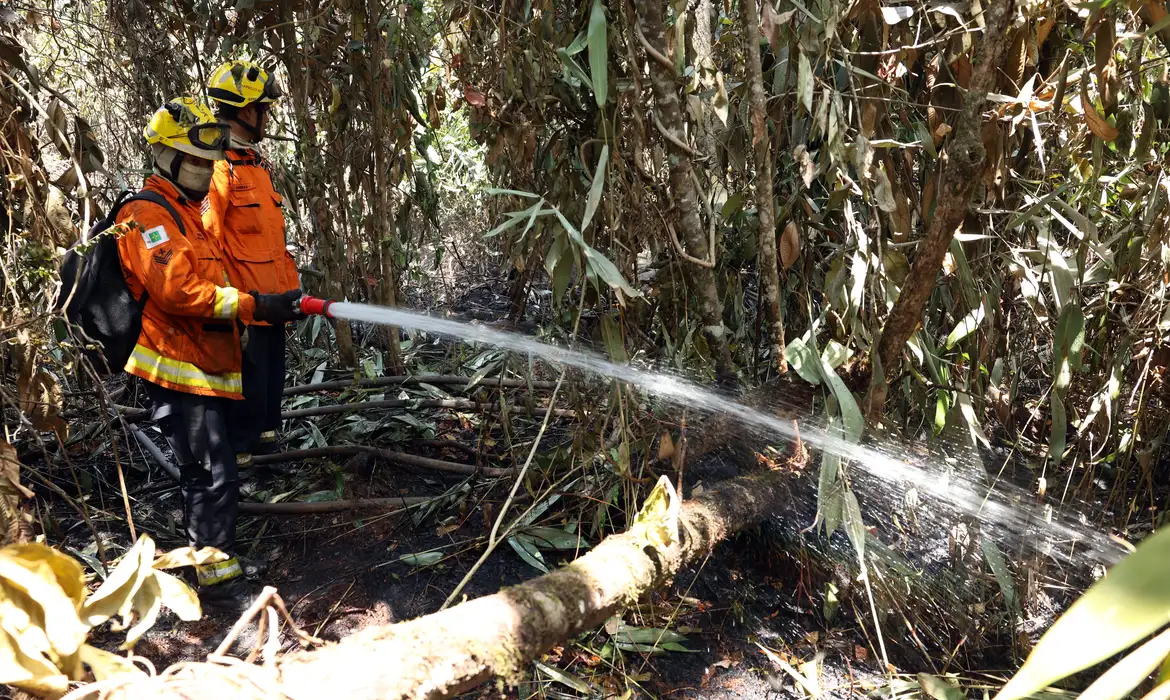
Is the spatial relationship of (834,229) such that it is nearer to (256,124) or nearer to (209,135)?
(209,135)

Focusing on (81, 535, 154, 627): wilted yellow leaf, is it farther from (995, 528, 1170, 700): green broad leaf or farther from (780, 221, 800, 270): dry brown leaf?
(780, 221, 800, 270): dry brown leaf

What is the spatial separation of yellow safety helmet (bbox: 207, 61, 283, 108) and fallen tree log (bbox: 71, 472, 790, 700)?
2370 millimetres

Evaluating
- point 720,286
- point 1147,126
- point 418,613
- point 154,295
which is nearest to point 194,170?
point 154,295

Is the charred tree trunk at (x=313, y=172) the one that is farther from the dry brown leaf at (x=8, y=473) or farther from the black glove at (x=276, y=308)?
the dry brown leaf at (x=8, y=473)

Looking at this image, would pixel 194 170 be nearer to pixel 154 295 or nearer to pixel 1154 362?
pixel 154 295

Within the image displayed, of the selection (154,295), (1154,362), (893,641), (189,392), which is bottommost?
(893,641)

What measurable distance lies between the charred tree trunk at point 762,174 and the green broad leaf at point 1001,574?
91 centimetres

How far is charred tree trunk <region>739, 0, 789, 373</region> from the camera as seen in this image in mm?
2154

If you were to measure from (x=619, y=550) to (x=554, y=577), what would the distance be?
0.81 feet

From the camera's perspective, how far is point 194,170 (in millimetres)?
2943

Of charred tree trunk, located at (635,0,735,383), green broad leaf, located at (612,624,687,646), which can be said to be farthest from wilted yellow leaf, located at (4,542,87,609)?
green broad leaf, located at (612,624,687,646)

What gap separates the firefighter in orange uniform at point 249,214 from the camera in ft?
10.5

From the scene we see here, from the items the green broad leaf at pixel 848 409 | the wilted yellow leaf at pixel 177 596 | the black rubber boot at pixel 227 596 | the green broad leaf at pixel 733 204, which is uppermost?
the green broad leaf at pixel 733 204

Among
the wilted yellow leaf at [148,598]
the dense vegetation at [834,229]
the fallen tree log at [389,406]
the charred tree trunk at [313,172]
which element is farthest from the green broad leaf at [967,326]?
the charred tree trunk at [313,172]
